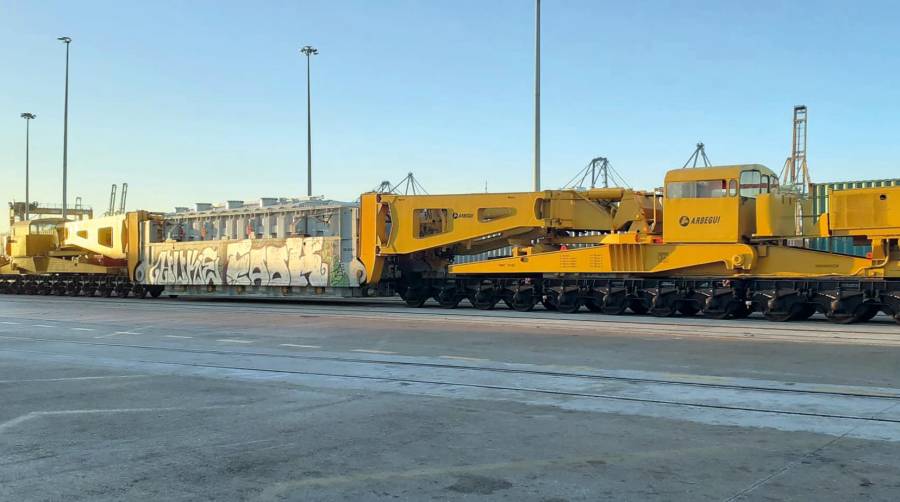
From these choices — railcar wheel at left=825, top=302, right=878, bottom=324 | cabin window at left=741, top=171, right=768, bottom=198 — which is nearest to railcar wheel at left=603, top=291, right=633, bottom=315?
cabin window at left=741, top=171, right=768, bottom=198

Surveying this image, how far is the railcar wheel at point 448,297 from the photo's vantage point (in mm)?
22547

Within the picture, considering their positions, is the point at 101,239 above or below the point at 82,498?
above

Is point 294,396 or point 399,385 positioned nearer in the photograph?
point 294,396

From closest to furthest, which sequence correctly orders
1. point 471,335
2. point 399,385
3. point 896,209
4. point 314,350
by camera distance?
point 399,385 < point 314,350 < point 471,335 < point 896,209

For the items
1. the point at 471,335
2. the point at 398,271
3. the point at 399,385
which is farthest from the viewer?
the point at 398,271

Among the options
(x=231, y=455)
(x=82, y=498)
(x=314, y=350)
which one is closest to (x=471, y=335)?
(x=314, y=350)

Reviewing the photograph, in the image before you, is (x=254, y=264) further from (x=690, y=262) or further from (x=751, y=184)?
(x=751, y=184)

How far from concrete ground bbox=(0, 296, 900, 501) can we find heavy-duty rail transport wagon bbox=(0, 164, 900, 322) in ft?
10.6

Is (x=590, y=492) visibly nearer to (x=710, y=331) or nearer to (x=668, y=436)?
(x=668, y=436)

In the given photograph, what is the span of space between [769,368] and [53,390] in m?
8.72

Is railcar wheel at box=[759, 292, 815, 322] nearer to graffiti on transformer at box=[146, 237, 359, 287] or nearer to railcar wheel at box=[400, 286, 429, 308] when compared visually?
railcar wheel at box=[400, 286, 429, 308]

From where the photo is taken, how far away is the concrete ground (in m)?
5.13

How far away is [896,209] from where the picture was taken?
16.0m

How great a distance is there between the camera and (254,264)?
26.9m
